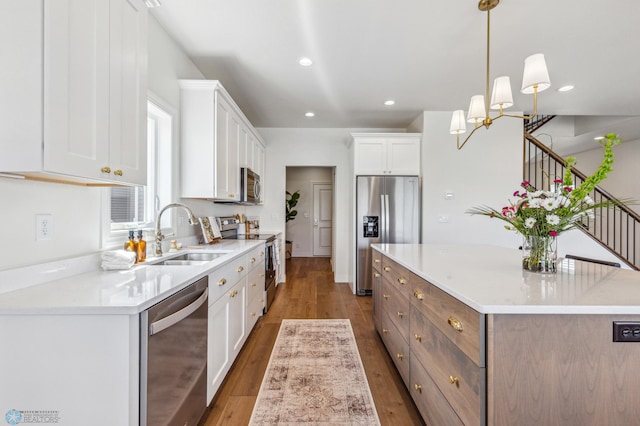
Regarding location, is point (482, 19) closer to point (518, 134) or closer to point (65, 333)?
point (518, 134)

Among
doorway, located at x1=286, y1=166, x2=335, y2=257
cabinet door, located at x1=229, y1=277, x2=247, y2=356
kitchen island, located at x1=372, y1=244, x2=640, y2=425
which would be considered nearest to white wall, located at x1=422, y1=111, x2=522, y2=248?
cabinet door, located at x1=229, y1=277, x2=247, y2=356

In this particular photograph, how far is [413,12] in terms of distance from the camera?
7.09ft

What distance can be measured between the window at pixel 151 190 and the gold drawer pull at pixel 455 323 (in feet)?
6.23

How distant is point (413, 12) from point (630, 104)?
12.9ft

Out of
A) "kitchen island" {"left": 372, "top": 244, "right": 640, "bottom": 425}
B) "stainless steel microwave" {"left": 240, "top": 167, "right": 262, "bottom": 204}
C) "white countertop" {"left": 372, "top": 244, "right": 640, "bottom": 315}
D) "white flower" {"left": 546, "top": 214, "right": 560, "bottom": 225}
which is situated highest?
"stainless steel microwave" {"left": 240, "top": 167, "right": 262, "bottom": 204}

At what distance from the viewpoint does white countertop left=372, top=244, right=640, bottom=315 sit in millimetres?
993

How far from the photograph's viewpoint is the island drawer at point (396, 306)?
1876 millimetres

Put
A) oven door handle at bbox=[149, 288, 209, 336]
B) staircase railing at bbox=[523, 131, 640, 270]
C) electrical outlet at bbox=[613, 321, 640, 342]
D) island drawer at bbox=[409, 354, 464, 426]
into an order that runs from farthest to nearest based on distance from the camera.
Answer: staircase railing at bbox=[523, 131, 640, 270], island drawer at bbox=[409, 354, 464, 426], oven door handle at bbox=[149, 288, 209, 336], electrical outlet at bbox=[613, 321, 640, 342]

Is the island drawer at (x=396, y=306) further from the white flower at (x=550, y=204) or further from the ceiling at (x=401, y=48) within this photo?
the ceiling at (x=401, y=48)

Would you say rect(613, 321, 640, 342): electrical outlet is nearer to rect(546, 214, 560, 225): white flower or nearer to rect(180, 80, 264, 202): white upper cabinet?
rect(546, 214, 560, 225): white flower

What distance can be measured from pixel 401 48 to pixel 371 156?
6.11 ft

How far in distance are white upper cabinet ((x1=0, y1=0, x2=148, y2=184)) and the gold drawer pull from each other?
1.63m

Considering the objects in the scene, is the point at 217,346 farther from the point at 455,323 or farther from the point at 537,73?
the point at 537,73

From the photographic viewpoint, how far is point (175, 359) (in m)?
1.28
